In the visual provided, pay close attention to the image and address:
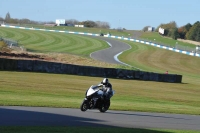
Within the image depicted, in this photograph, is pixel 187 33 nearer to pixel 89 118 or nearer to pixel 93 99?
pixel 93 99

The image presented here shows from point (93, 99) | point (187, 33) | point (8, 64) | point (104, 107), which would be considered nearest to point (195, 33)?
point (187, 33)

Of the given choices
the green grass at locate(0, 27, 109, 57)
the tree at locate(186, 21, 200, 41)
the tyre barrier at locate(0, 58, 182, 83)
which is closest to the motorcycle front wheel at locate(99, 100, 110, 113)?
the tyre barrier at locate(0, 58, 182, 83)

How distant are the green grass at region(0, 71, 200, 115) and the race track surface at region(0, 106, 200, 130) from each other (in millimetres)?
1609

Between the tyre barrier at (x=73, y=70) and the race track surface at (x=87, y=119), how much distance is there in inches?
674

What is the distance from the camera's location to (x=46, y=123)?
51.2ft

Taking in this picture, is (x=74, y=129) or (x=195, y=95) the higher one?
(x=74, y=129)

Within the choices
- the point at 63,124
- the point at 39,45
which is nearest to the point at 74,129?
the point at 63,124

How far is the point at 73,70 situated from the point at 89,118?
21.7m

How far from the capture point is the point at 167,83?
43.4 meters

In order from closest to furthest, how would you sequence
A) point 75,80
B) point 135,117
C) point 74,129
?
point 74,129 → point 135,117 → point 75,80

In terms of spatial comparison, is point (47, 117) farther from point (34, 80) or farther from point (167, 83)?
point (167, 83)

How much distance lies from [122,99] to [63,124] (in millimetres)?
12562

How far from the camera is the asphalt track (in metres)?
15.9

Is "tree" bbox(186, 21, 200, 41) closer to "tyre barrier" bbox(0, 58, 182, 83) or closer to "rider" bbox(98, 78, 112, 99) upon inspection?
"tyre barrier" bbox(0, 58, 182, 83)
